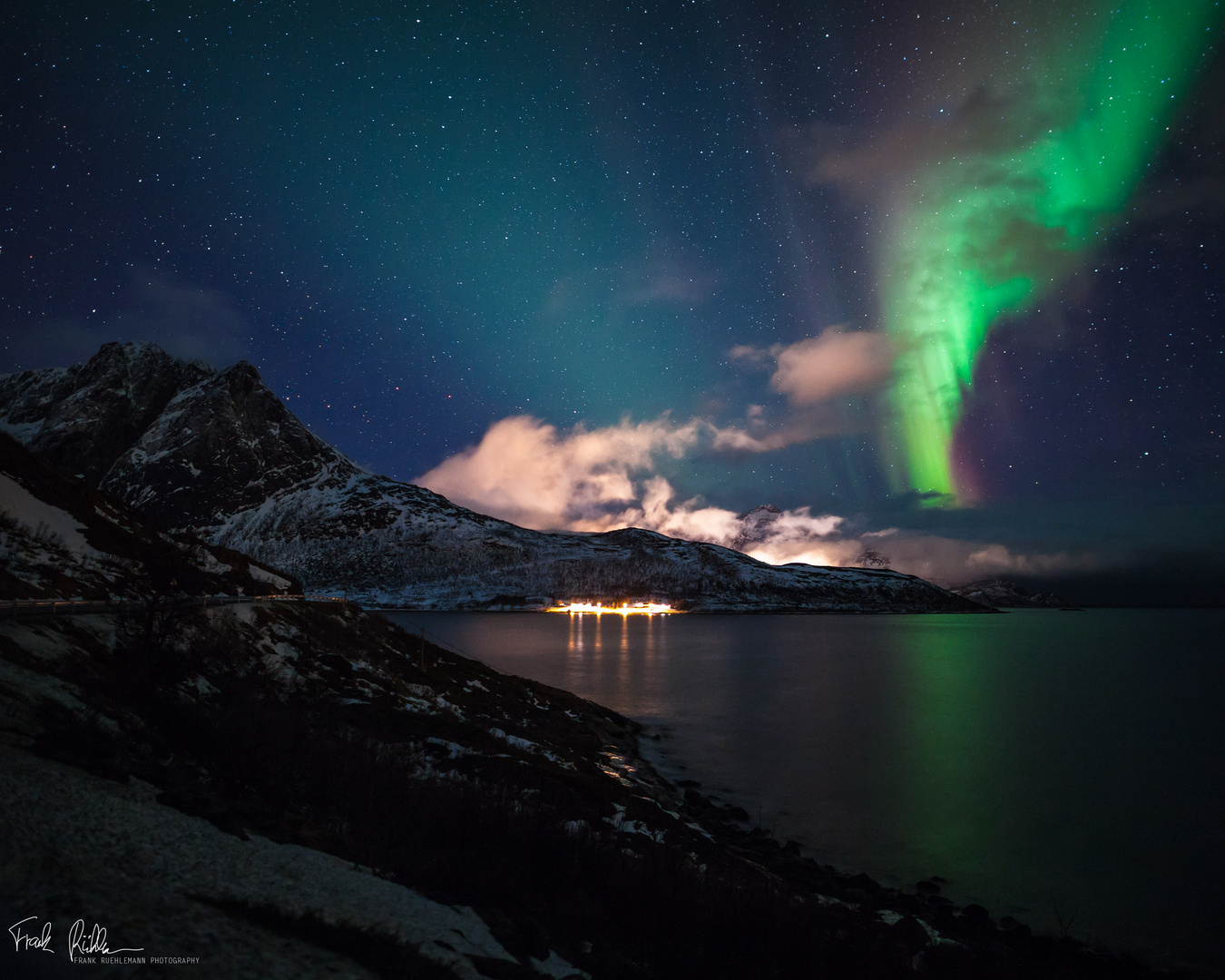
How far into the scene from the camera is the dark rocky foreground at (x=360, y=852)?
6.55m

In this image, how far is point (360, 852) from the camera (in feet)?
31.6

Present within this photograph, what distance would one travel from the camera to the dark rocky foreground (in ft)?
21.5

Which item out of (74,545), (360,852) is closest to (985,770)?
(360,852)

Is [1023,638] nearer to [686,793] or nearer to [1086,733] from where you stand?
[1086,733]

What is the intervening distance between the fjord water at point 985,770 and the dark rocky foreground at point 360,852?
3.44 meters

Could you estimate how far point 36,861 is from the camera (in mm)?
6203
